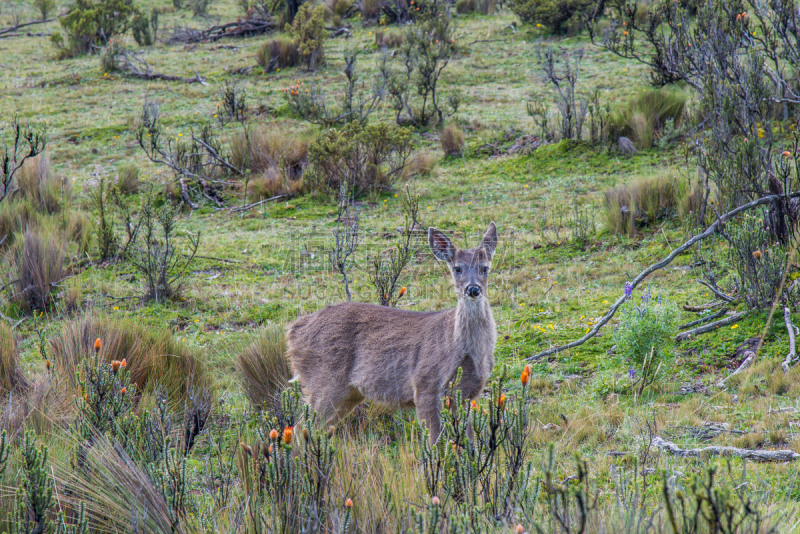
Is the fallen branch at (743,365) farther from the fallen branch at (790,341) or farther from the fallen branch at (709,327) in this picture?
the fallen branch at (709,327)

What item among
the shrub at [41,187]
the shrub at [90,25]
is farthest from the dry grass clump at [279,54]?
the shrub at [41,187]

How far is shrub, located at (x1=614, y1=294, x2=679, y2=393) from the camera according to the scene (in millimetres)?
5871

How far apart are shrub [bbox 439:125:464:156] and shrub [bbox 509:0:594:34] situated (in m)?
7.84

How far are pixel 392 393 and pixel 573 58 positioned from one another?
15.9 m

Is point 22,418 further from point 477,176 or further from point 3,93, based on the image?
point 3,93

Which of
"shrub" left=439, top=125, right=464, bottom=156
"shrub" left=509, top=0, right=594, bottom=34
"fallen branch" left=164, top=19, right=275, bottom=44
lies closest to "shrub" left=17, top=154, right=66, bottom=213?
"shrub" left=439, top=125, right=464, bottom=156

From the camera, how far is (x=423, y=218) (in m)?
11.5

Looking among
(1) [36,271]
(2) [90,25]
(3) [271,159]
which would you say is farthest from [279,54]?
(1) [36,271]

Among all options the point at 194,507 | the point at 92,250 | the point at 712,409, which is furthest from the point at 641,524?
the point at 92,250

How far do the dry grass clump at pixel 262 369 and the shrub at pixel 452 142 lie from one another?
9.04 meters

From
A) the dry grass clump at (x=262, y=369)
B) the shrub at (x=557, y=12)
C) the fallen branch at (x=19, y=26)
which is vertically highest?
the fallen branch at (x=19, y=26)

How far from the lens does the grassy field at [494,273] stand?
15.6 ft

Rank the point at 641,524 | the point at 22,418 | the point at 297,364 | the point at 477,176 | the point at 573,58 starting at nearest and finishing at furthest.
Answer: the point at 641,524
the point at 22,418
the point at 297,364
the point at 477,176
the point at 573,58

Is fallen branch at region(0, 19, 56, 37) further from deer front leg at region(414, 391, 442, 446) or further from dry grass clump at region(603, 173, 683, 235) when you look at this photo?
deer front leg at region(414, 391, 442, 446)
